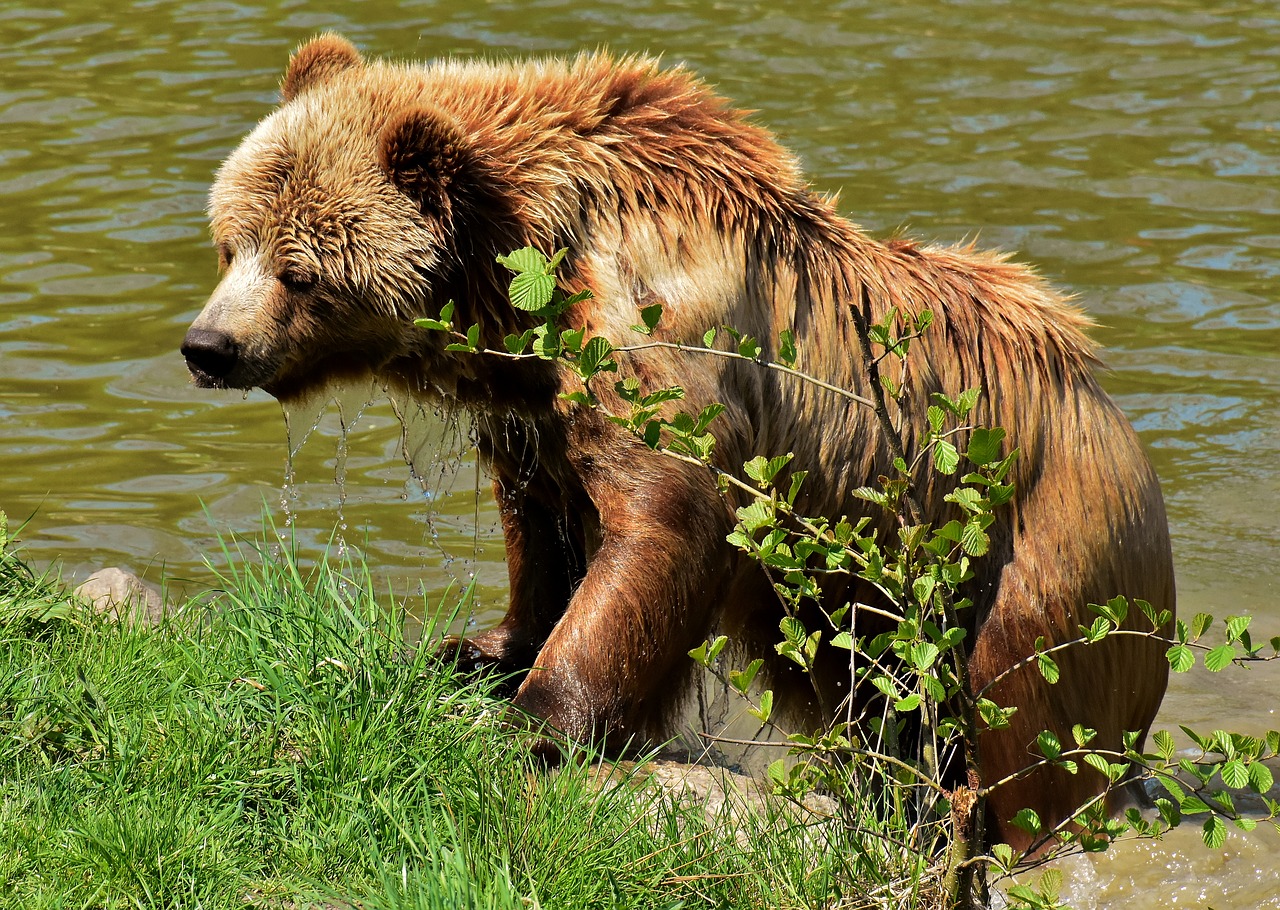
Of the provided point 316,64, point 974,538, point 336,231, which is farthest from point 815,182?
point 974,538

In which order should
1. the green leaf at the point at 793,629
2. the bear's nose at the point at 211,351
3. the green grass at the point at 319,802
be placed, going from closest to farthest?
the green grass at the point at 319,802, the green leaf at the point at 793,629, the bear's nose at the point at 211,351

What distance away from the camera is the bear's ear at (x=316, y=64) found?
15.0ft

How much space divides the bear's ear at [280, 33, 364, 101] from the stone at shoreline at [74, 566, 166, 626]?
1.56 meters

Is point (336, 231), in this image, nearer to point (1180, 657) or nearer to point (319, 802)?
point (319, 802)

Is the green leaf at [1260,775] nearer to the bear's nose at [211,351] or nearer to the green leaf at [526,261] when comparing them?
the green leaf at [526,261]

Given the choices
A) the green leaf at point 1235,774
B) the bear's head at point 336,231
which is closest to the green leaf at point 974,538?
the green leaf at point 1235,774

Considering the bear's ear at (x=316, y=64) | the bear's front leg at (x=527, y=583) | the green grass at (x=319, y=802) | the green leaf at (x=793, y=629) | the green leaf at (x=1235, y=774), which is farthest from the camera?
the bear's front leg at (x=527, y=583)

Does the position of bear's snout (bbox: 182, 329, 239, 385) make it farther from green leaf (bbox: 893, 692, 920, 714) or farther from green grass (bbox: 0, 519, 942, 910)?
green leaf (bbox: 893, 692, 920, 714)

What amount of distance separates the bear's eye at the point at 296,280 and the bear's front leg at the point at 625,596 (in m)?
0.87

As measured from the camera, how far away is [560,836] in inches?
138

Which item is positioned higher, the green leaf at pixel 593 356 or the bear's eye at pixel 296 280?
the green leaf at pixel 593 356

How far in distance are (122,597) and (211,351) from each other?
1302 mm

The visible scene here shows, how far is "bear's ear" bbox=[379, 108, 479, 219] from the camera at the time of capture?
4137 millimetres

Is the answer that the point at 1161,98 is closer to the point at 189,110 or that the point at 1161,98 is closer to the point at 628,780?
the point at 189,110
